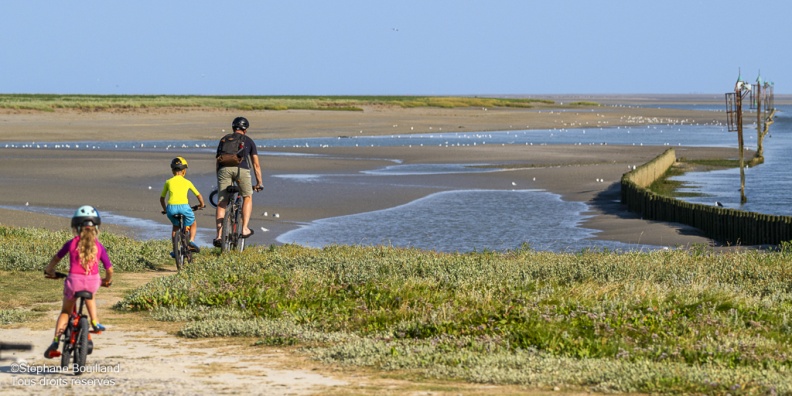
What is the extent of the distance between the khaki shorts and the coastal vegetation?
1048mm

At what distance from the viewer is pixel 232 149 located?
1570 centimetres

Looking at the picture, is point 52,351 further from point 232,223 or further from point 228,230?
point 232,223

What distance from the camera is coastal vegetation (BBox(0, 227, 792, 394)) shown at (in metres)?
8.62

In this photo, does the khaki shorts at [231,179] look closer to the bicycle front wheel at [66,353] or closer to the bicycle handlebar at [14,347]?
the bicycle handlebar at [14,347]

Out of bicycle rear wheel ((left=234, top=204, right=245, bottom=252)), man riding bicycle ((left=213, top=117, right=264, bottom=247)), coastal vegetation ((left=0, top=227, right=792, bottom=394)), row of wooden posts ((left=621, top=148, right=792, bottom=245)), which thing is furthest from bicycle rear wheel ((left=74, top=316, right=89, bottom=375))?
row of wooden posts ((left=621, top=148, right=792, bottom=245))

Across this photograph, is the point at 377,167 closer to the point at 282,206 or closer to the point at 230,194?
the point at 282,206

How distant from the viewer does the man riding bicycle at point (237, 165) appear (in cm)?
1570

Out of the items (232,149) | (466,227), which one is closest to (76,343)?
(232,149)

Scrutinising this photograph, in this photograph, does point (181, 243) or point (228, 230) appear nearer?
point (181, 243)

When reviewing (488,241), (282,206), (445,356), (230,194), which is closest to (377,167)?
(282,206)

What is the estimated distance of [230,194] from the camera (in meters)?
16.0

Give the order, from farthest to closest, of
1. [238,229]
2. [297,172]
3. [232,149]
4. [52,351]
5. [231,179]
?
[297,172] < [238,229] < [231,179] < [232,149] < [52,351]

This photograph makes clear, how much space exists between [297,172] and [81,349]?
3407cm

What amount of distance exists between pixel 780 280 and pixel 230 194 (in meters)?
7.70
